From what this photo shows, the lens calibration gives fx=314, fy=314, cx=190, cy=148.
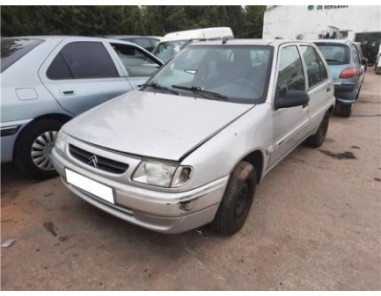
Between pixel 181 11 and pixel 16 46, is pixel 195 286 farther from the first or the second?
pixel 181 11

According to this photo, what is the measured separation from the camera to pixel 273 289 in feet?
6.92

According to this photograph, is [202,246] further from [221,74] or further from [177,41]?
[177,41]

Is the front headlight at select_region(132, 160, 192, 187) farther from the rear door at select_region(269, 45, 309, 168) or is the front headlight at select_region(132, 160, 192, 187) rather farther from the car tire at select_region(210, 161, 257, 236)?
the rear door at select_region(269, 45, 309, 168)

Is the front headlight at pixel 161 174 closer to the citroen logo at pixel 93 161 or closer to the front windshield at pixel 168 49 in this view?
the citroen logo at pixel 93 161

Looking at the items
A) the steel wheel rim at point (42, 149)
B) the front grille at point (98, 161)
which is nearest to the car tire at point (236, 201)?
the front grille at point (98, 161)

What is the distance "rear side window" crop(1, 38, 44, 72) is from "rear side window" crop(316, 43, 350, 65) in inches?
219

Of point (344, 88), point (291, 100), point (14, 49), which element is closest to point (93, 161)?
point (291, 100)

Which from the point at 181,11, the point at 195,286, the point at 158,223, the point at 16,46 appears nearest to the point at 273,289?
the point at 195,286

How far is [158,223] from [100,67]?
2.45m

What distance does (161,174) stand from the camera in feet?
6.60

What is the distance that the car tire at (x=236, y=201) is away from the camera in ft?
7.68

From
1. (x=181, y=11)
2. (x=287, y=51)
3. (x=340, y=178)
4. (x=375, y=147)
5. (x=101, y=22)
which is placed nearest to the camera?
(x=287, y=51)

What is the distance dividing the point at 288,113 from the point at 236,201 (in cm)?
119

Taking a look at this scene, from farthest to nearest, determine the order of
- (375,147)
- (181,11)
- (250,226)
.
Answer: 1. (181,11)
2. (375,147)
3. (250,226)
